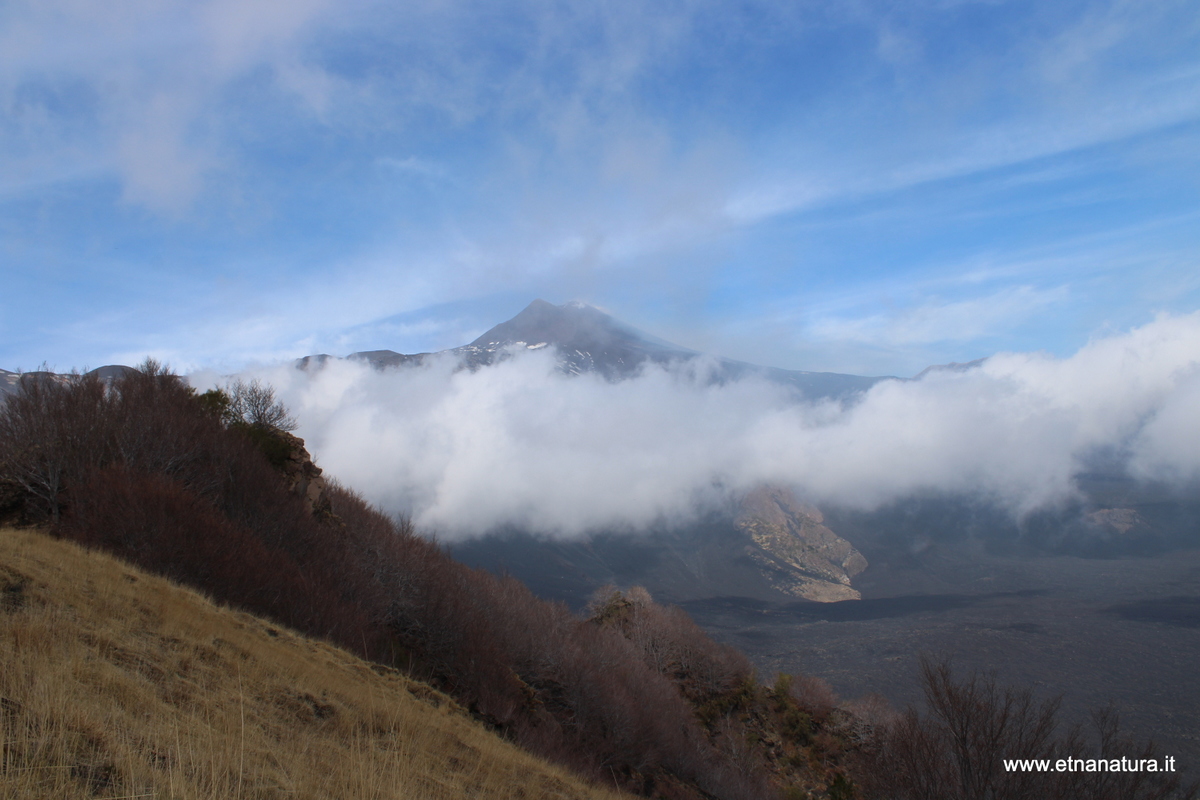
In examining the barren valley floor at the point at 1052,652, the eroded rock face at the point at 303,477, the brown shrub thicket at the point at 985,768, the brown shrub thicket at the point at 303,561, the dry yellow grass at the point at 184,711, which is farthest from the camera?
the barren valley floor at the point at 1052,652

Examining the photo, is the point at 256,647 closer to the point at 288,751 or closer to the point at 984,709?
the point at 288,751

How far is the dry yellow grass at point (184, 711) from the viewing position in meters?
5.00

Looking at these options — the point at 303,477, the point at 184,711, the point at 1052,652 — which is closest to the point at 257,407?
the point at 303,477

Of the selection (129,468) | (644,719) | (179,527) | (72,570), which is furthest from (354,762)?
(644,719)

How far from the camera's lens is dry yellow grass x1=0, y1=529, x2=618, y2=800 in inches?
197

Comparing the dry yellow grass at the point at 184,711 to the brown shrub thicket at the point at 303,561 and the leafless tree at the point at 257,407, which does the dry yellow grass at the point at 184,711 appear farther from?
the leafless tree at the point at 257,407

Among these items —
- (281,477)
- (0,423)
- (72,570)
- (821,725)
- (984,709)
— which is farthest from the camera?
(821,725)

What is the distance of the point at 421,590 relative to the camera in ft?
113

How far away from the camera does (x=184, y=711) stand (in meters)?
7.23

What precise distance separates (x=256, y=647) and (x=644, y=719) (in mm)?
29224

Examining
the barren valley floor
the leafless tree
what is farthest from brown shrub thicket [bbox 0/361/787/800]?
the barren valley floor

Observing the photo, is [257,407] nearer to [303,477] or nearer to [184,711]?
[303,477]

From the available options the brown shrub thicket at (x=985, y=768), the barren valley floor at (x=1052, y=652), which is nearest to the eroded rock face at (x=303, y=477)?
the brown shrub thicket at (x=985, y=768)

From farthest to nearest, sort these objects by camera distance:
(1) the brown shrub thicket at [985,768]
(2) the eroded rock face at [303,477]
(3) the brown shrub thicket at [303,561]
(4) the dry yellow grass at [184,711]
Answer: (2) the eroded rock face at [303,477] → (1) the brown shrub thicket at [985,768] → (3) the brown shrub thicket at [303,561] → (4) the dry yellow grass at [184,711]
